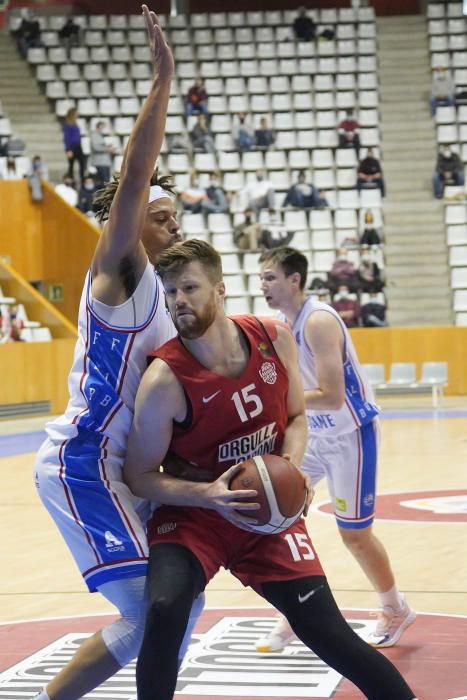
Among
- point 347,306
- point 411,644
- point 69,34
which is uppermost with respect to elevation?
point 69,34

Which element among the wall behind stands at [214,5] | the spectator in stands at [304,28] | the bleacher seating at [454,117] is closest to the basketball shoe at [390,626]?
the bleacher seating at [454,117]

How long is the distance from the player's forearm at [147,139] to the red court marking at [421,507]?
555 centimetres

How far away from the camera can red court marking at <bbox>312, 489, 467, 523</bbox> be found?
8.83 metres

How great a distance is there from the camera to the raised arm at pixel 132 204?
3.57 m

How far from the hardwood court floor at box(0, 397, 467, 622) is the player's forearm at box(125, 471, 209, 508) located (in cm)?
252

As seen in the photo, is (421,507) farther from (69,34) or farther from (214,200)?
(69,34)

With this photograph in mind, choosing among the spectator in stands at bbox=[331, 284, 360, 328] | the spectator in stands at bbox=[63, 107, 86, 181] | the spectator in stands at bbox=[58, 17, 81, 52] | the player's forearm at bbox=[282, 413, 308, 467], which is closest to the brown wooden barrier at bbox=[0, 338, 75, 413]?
the spectator in stands at bbox=[331, 284, 360, 328]

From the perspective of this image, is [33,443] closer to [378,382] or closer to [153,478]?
[378,382]

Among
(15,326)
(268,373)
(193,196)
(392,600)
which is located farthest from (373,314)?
A: (268,373)

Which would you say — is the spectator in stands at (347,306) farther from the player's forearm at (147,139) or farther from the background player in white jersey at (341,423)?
the player's forearm at (147,139)

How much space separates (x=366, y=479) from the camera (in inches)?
219

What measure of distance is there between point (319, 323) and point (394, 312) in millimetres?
15856

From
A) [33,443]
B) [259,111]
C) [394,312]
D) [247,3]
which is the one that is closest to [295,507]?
[33,443]

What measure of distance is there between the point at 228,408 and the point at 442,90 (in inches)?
848
